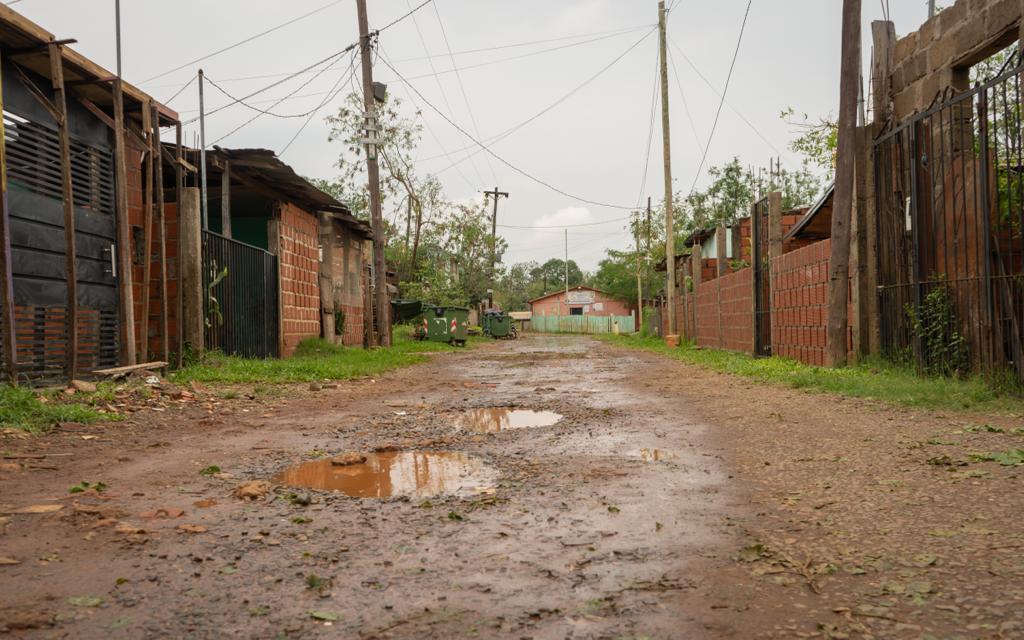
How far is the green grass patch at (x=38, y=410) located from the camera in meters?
5.02

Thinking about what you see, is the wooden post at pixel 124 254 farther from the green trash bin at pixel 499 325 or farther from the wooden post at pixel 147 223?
the green trash bin at pixel 499 325

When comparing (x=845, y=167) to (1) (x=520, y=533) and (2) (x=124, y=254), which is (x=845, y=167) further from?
(2) (x=124, y=254)

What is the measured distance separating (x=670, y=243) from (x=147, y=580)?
64.1ft

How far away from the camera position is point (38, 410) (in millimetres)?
5293

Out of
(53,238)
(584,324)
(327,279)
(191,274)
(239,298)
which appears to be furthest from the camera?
(584,324)

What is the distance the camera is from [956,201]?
6.93m

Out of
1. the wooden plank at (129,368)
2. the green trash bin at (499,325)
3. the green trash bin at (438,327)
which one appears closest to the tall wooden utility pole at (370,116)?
the green trash bin at (438,327)

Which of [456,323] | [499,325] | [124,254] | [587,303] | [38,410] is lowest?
[38,410]

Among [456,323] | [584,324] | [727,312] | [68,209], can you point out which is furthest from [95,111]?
[584,324]

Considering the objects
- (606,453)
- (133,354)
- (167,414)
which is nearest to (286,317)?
(133,354)

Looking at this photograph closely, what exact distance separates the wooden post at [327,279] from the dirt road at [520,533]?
987 centimetres

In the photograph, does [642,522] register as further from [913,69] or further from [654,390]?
[913,69]

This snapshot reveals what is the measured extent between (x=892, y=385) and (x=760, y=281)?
21.9 feet

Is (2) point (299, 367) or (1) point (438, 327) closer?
(2) point (299, 367)
